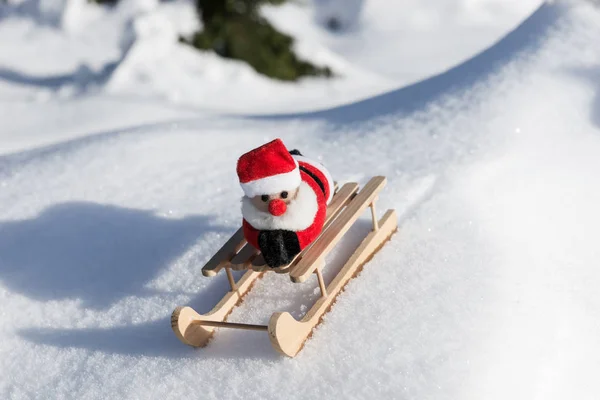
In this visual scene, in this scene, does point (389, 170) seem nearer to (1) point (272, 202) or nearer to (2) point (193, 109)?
(1) point (272, 202)

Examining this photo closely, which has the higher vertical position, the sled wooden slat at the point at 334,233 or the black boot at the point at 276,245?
the black boot at the point at 276,245

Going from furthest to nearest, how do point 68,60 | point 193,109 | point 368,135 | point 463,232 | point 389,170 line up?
point 68,60 → point 193,109 → point 368,135 → point 389,170 → point 463,232

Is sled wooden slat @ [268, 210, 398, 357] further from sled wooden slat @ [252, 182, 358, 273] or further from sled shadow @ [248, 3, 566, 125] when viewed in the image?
sled shadow @ [248, 3, 566, 125]

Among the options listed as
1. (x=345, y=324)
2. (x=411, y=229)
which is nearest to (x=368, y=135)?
(x=411, y=229)

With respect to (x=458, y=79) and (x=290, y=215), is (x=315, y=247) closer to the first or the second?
(x=290, y=215)

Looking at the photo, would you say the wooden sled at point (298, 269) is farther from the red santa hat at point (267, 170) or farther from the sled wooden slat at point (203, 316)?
the red santa hat at point (267, 170)

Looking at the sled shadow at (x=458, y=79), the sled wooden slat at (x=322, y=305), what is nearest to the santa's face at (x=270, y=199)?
the sled wooden slat at (x=322, y=305)
